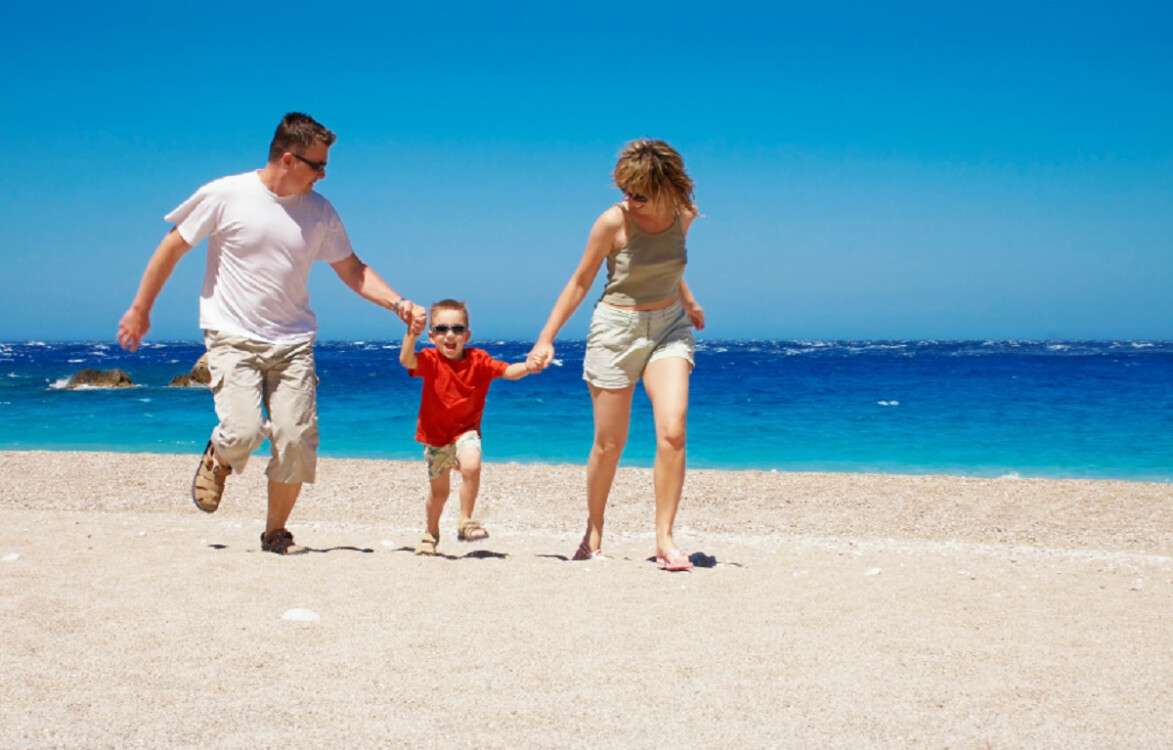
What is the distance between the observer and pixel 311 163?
516 centimetres

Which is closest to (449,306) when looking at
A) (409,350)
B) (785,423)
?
(409,350)

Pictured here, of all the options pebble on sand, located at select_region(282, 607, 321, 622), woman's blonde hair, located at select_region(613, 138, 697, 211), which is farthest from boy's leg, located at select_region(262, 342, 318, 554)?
woman's blonde hair, located at select_region(613, 138, 697, 211)

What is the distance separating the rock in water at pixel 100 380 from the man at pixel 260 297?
103 ft

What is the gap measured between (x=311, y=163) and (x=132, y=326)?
1.19 meters

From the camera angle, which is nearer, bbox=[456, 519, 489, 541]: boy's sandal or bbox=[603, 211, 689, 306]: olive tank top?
bbox=[603, 211, 689, 306]: olive tank top

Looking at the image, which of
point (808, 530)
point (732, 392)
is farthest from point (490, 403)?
point (808, 530)

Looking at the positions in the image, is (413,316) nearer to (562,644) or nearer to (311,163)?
(311,163)

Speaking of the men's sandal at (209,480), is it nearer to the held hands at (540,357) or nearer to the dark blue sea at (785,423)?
the held hands at (540,357)

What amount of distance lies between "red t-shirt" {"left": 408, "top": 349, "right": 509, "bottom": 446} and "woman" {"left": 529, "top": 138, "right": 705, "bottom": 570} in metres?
0.41

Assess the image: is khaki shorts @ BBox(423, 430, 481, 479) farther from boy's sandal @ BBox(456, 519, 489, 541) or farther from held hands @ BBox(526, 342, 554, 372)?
held hands @ BBox(526, 342, 554, 372)

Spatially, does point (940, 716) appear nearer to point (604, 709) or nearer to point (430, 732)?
point (604, 709)

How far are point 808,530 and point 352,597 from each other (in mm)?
5068

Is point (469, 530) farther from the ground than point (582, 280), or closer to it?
A: closer to it

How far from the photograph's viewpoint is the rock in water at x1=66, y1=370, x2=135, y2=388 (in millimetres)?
33906
